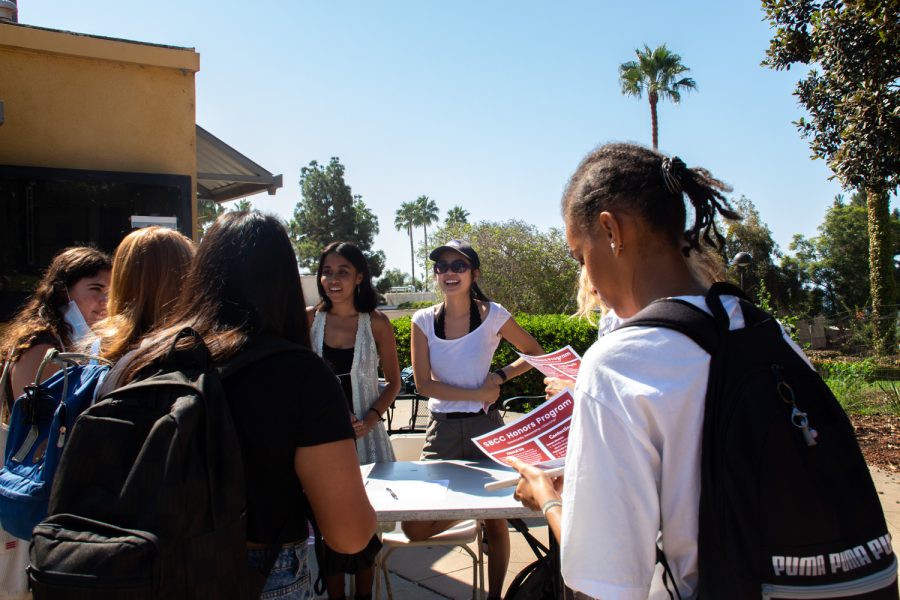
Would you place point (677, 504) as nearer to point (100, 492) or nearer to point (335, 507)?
point (335, 507)

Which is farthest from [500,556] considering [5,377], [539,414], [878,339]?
[878,339]

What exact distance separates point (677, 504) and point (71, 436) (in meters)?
1.17

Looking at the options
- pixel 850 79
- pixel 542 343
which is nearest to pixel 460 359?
pixel 850 79

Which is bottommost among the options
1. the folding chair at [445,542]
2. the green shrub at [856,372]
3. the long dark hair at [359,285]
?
the folding chair at [445,542]

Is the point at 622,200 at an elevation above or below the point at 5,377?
above

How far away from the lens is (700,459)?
3.52 ft

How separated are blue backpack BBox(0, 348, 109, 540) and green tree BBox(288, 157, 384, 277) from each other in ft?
183

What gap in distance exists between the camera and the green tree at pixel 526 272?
17391mm

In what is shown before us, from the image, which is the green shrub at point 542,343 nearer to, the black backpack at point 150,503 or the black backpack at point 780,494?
the black backpack at point 150,503

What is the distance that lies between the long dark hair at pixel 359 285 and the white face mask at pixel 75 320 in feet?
4.12

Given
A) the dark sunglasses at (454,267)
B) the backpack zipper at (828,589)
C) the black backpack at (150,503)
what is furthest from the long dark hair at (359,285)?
the backpack zipper at (828,589)

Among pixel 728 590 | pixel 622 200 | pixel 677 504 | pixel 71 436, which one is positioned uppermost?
pixel 622 200

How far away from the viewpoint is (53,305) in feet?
8.81

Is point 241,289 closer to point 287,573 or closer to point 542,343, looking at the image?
point 287,573
